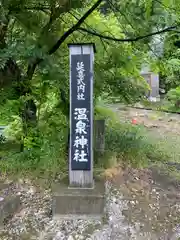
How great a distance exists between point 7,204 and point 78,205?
2.53ft

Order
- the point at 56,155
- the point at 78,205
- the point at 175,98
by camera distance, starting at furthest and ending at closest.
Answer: the point at 175,98
the point at 56,155
the point at 78,205

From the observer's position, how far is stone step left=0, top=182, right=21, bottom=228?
3.30m

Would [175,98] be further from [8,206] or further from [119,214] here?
[8,206]

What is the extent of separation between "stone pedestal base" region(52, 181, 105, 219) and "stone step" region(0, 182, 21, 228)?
45 cm

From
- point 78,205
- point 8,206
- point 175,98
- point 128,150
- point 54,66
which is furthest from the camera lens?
point 175,98

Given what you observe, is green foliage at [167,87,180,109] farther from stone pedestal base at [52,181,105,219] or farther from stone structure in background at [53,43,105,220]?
stone pedestal base at [52,181,105,219]

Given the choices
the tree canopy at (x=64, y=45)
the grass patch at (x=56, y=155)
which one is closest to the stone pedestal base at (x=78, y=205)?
the grass patch at (x=56, y=155)

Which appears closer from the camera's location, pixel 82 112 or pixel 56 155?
pixel 82 112

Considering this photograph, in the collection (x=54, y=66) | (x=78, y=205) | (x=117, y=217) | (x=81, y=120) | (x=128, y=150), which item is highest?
(x=54, y=66)

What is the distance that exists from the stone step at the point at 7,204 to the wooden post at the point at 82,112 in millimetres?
695

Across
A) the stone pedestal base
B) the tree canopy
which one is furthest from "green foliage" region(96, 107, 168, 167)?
the stone pedestal base

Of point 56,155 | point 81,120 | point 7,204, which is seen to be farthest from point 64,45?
point 7,204

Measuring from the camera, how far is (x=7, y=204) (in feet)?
11.1

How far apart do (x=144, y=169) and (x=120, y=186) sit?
0.68 metres
